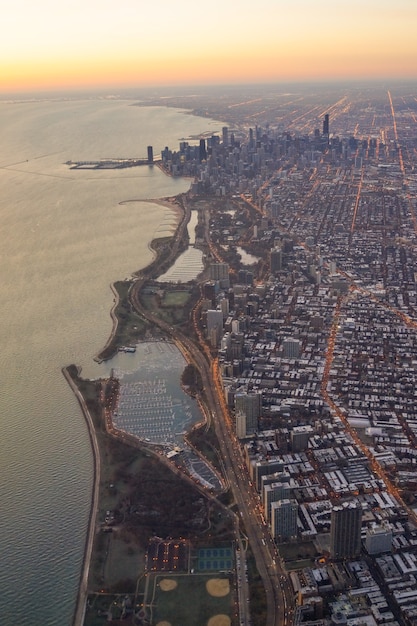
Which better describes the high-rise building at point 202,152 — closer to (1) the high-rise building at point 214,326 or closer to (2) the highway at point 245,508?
(1) the high-rise building at point 214,326

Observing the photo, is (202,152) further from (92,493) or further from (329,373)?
(92,493)

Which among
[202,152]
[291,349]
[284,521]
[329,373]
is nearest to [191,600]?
[284,521]

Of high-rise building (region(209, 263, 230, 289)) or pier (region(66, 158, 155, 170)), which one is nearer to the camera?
high-rise building (region(209, 263, 230, 289))

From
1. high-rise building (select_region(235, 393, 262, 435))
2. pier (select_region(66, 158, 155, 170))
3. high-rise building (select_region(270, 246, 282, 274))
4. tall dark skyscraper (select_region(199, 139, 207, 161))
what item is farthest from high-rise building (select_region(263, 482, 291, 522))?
pier (select_region(66, 158, 155, 170))

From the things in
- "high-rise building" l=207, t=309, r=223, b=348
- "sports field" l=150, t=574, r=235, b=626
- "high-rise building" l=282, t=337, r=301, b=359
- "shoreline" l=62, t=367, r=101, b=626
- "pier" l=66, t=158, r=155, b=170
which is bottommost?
"sports field" l=150, t=574, r=235, b=626

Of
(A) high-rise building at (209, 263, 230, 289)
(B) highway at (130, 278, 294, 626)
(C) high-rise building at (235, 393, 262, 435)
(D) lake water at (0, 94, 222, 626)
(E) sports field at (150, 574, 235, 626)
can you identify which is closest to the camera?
(E) sports field at (150, 574, 235, 626)

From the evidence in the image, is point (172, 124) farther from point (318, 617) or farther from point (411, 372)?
point (318, 617)

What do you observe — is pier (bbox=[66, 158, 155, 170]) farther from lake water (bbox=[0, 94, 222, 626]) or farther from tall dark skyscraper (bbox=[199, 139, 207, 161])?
tall dark skyscraper (bbox=[199, 139, 207, 161])
